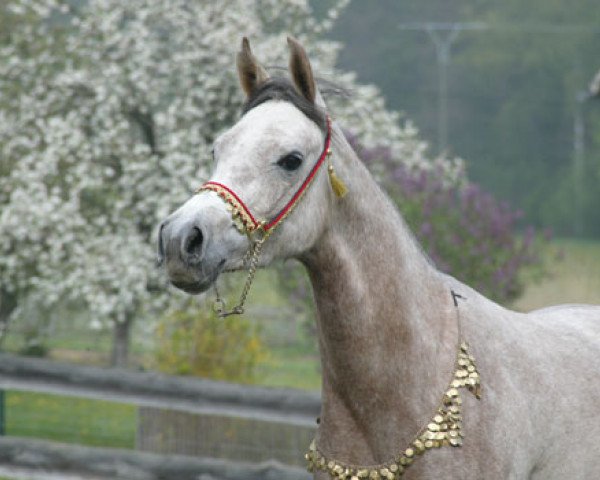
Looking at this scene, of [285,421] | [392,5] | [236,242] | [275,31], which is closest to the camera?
[236,242]

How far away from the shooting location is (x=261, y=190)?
360 cm

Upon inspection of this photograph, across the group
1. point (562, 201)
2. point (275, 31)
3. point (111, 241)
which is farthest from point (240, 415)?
point (562, 201)

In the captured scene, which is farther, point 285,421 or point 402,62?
point 402,62

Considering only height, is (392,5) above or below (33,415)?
above

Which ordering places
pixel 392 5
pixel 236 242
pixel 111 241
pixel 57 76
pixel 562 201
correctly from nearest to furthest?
pixel 236 242, pixel 111 241, pixel 57 76, pixel 392 5, pixel 562 201

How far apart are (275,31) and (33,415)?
411 cm

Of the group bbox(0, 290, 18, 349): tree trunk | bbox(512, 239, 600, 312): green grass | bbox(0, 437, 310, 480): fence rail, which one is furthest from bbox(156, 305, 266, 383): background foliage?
bbox(512, 239, 600, 312): green grass

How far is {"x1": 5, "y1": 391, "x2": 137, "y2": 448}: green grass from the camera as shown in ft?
34.3

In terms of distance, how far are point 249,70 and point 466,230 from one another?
263 inches

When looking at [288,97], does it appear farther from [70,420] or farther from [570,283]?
[570,283]

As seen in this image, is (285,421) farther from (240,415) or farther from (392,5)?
(392,5)

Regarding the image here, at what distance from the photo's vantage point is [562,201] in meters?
36.4

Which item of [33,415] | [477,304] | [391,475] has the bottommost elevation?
[33,415]

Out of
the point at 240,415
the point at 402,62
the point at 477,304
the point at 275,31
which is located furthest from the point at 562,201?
the point at 477,304
